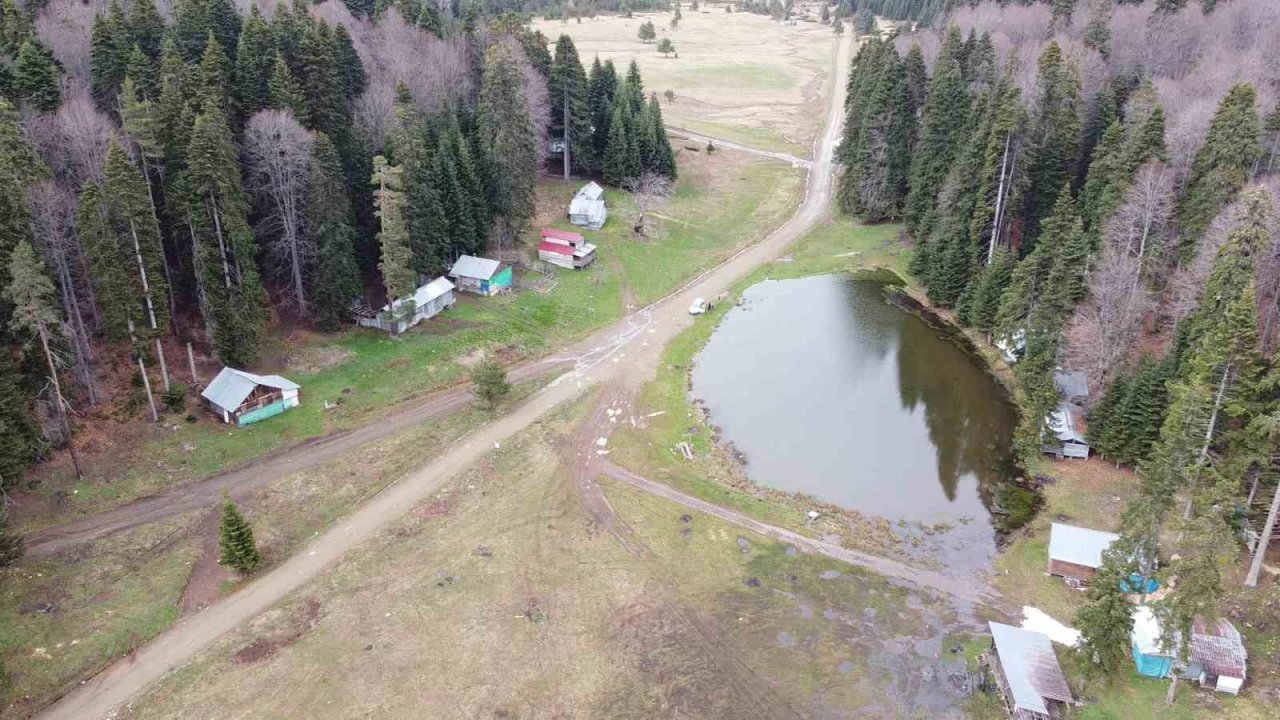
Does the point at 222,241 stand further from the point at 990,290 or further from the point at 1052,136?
the point at 1052,136

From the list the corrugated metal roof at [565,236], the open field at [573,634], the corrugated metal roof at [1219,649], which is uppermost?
the corrugated metal roof at [565,236]

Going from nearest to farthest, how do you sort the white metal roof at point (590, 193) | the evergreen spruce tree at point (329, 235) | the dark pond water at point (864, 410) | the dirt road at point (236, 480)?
the dirt road at point (236, 480) < the dark pond water at point (864, 410) < the evergreen spruce tree at point (329, 235) < the white metal roof at point (590, 193)

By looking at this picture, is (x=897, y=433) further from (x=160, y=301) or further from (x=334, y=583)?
(x=160, y=301)

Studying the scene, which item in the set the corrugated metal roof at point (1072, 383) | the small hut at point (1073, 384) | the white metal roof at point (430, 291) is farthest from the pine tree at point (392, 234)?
the corrugated metal roof at point (1072, 383)

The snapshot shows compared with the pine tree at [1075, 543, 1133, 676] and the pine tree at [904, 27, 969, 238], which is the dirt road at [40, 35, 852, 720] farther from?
the pine tree at [1075, 543, 1133, 676]

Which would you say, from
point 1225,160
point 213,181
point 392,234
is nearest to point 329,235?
point 392,234

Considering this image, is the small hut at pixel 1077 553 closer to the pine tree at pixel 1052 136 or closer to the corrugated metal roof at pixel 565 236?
the pine tree at pixel 1052 136

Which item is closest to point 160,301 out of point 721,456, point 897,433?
point 721,456
